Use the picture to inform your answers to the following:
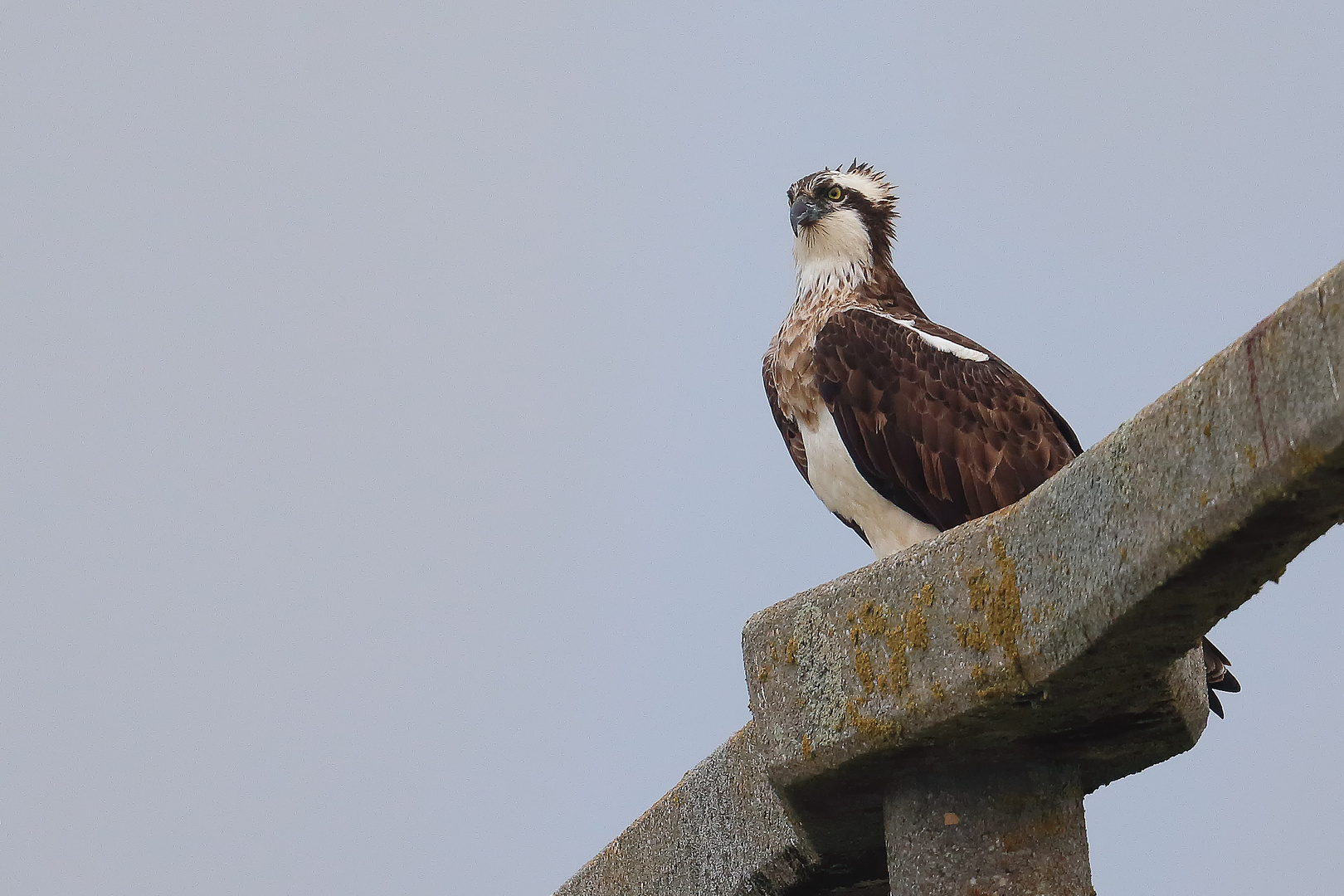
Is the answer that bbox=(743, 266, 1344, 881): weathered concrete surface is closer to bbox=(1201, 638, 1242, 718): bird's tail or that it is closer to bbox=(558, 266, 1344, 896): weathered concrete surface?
bbox=(558, 266, 1344, 896): weathered concrete surface

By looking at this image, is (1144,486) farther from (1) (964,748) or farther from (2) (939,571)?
(1) (964,748)

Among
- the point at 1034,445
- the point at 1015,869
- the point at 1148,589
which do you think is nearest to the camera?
the point at 1148,589

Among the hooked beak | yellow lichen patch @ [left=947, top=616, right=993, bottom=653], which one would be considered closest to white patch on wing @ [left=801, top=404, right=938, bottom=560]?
the hooked beak

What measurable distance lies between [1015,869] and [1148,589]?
0.81 metres

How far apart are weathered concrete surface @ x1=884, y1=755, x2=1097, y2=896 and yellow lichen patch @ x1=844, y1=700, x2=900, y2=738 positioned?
0.20 m

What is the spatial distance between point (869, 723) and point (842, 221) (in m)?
4.42

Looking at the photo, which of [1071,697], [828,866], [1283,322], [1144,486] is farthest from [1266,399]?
[828,866]

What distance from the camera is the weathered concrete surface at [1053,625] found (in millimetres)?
2145

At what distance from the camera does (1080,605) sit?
2527 mm

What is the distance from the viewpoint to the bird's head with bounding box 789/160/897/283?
6.91 m

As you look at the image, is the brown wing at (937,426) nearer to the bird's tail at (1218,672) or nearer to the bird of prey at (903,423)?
the bird of prey at (903,423)

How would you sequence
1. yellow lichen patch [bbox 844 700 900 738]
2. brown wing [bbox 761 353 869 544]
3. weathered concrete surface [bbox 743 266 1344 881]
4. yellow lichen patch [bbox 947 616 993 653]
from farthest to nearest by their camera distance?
1. brown wing [bbox 761 353 869 544]
2. yellow lichen patch [bbox 844 700 900 738]
3. yellow lichen patch [bbox 947 616 993 653]
4. weathered concrete surface [bbox 743 266 1344 881]

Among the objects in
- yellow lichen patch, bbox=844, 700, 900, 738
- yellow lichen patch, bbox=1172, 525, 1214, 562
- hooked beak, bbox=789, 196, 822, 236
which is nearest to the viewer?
yellow lichen patch, bbox=1172, 525, 1214, 562

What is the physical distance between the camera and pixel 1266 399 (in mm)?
2129
